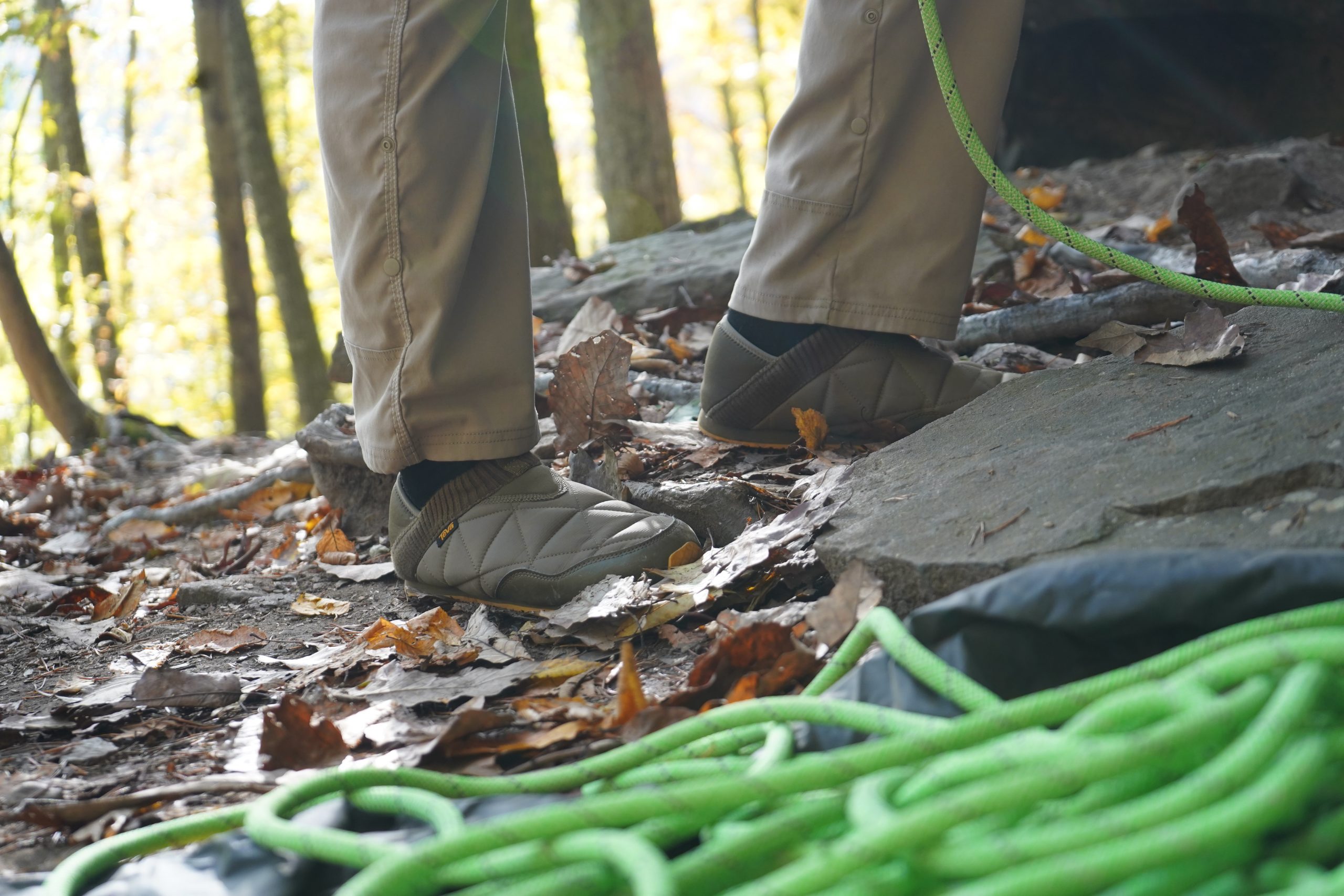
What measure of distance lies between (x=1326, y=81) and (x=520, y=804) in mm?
6329

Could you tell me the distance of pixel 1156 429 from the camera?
168cm

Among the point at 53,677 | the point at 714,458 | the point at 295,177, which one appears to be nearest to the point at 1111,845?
the point at 714,458

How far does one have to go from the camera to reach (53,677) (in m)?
1.97

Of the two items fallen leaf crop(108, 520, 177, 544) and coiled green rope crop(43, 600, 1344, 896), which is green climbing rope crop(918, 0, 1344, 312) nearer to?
coiled green rope crop(43, 600, 1344, 896)

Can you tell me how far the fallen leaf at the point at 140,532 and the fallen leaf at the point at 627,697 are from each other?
2987 millimetres

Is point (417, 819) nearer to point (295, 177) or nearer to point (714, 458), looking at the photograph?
point (714, 458)

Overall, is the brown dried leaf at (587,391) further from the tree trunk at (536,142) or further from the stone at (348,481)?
the tree trunk at (536,142)

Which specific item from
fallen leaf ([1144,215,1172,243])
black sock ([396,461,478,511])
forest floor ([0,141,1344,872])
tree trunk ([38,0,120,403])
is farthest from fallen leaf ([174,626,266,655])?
tree trunk ([38,0,120,403])

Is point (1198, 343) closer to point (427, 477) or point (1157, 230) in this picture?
point (427, 477)

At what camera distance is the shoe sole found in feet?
6.35

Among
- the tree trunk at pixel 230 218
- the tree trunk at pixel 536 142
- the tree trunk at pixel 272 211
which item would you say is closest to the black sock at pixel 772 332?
the tree trunk at pixel 536 142

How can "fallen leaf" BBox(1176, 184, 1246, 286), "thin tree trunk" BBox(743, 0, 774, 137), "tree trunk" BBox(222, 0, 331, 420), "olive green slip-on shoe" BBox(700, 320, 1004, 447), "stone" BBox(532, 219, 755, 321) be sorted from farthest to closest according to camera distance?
"thin tree trunk" BBox(743, 0, 774, 137), "tree trunk" BBox(222, 0, 331, 420), "stone" BBox(532, 219, 755, 321), "fallen leaf" BBox(1176, 184, 1246, 286), "olive green slip-on shoe" BBox(700, 320, 1004, 447)

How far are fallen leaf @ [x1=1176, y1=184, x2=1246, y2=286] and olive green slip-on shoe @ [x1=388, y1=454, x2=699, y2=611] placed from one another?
1.53 meters

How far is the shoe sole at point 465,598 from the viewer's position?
1.93 m
